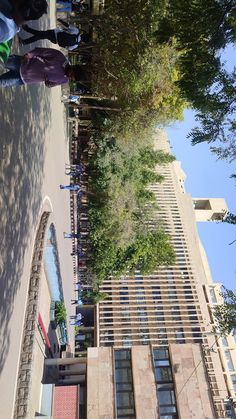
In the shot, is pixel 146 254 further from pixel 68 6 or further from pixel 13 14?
pixel 13 14

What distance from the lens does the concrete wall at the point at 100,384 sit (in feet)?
39.3

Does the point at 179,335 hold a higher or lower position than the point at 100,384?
higher

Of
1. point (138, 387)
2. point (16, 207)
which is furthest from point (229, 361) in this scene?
point (16, 207)

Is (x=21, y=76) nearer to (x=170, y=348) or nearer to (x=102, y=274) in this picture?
(x=170, y=348)

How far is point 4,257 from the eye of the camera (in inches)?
260

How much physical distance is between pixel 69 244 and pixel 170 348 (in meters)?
8.33

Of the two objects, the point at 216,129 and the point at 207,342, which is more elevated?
the point at 207,342

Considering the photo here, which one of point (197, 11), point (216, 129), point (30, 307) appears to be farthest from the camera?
point (30, 307)

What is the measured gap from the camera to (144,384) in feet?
41.5

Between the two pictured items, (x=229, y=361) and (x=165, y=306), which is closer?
(x=165, y=306)

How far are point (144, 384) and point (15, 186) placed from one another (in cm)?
882

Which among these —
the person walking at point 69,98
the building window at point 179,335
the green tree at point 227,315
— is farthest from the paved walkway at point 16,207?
the building window at point 179,335

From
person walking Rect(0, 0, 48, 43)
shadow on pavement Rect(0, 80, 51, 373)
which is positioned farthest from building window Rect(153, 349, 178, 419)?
person walking Rect(0, 0, 48, 43)

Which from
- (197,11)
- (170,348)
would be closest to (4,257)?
(197,11)
